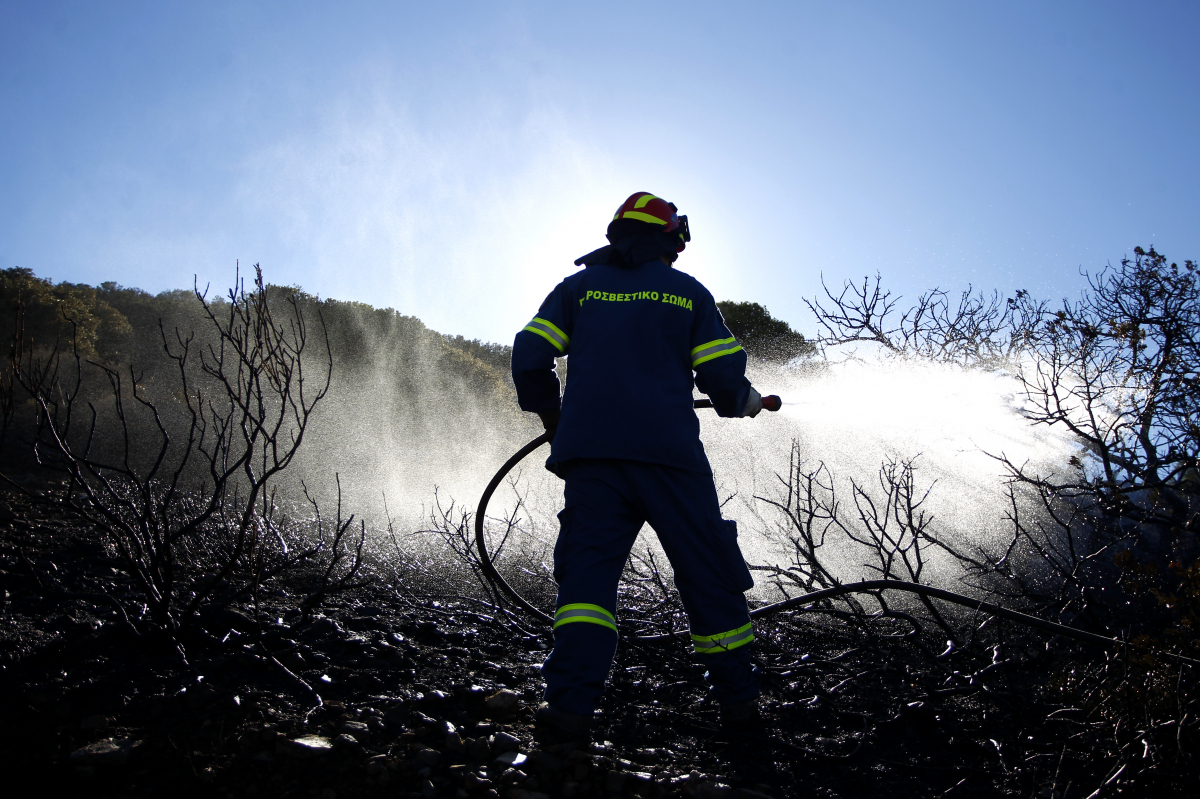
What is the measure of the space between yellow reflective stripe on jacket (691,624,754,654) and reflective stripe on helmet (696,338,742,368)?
99cm

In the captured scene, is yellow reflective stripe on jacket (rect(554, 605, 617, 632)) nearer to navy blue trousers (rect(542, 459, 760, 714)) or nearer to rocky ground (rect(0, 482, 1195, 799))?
navy blue trousers (rect(542, 459, 760, 714))

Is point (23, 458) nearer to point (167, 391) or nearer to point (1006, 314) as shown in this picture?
point (167, 391)

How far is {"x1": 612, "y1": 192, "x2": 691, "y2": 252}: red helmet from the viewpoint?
9.02 feet

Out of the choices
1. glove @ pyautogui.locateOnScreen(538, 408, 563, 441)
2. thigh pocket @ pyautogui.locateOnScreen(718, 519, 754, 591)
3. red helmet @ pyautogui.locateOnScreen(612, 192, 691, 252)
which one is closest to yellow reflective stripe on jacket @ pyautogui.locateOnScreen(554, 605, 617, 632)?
thigh pocket @ pyautogui.locateOnScreen(718, 519, 754, 591)

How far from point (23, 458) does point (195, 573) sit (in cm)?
576

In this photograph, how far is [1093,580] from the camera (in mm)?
5426

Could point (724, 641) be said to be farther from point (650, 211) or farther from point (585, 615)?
point (650, 211)

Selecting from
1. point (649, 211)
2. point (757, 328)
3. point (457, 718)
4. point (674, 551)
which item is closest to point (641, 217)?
point (649, 211)

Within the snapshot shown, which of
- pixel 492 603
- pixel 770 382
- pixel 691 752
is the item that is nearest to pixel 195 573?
pixel 492 603

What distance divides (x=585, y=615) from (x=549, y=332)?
1077mm

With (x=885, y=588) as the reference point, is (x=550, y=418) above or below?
above

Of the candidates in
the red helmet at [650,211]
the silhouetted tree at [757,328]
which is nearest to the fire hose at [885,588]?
the red helmet at [650,211]

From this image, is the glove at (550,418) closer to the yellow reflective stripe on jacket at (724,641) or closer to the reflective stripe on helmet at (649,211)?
the reflective stripe on helmet at (649,211)

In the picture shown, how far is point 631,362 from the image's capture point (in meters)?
2.49
